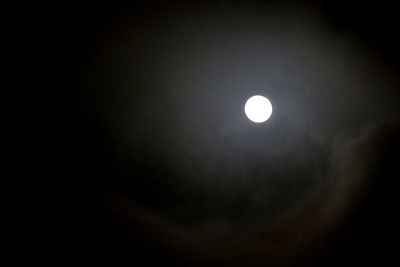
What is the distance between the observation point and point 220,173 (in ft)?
22.4

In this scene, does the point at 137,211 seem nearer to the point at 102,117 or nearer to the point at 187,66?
the point at 102,117

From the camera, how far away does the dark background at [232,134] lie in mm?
6414

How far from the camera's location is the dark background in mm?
6414

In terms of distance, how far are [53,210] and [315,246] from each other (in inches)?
185

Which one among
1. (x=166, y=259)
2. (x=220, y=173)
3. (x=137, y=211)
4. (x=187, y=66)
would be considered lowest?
(x=166, y=259)

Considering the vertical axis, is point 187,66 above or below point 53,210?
above

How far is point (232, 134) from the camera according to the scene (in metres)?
6.71

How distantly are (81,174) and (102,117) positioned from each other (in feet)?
3.51

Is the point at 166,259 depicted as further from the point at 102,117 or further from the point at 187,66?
the point at 187,66

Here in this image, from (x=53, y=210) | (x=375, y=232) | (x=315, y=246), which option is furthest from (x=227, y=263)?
(x=53, y=210)

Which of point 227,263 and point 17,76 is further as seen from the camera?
point 227,263

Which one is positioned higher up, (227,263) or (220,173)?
(220,173)

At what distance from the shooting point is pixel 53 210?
672 cm

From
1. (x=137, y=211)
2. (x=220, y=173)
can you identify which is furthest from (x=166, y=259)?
(x=220, y=173)
